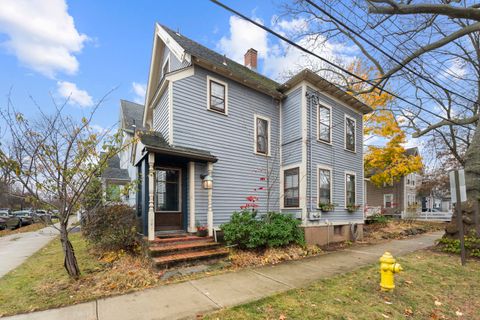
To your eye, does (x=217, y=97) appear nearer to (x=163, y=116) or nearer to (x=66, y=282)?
(x=163, y=116)

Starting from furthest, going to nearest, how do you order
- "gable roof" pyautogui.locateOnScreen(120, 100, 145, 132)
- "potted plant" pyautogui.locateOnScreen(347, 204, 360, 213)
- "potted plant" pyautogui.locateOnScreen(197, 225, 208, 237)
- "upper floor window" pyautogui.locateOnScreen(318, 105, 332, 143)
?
"gable roof" pyautogui.locateOnScreen(120, 100, 145, 132) < "potted plant" pyautogui.locateOnScreen(347, 204, 360, 213) < "upper floor window" pyautogui.locateOnScreen(318, 105, 332, 143) < "potted plant" pyautogui.locateOnScreen(197, 225, 208, 237)

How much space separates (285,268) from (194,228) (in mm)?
3056

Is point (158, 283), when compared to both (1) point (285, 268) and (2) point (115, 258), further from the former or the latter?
(1) point (285, 268)

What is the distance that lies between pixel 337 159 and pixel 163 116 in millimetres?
7595

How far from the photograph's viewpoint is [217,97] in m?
8.99

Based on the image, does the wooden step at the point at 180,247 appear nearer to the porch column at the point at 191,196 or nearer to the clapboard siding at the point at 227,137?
the porch column at the point at 191,196

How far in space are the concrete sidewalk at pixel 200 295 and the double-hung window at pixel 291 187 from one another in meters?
3.21

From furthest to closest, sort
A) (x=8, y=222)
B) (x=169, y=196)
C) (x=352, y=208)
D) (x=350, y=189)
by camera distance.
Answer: (x=8, y=222), (x=350, y=189), (x=352, y=208), (x=169, y=196)

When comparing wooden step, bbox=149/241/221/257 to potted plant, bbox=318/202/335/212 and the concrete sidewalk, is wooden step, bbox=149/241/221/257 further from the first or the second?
potted plant, bbox=318/202/335/212

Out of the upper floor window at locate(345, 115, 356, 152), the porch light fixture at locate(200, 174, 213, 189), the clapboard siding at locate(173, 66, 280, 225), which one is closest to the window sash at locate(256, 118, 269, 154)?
the clapboard siding at locate(173, 66, 280, 225)

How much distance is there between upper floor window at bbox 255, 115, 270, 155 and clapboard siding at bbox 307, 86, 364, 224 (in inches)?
68.0

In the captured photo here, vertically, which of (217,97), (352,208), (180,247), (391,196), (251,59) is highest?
(251,59)

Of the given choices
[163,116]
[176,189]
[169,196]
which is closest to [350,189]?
[176,189]

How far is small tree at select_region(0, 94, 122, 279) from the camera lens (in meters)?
5.01
